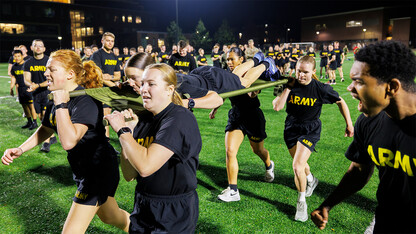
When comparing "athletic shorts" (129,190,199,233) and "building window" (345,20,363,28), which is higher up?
"building window" (345,20,363,28)

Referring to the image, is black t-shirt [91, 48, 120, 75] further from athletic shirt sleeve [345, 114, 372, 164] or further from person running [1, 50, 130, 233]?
athletic shirt sleeve [345, 114, 372, 164]

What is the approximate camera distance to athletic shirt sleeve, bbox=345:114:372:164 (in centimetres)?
206

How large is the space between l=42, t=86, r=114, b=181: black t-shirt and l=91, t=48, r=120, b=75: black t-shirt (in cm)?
564

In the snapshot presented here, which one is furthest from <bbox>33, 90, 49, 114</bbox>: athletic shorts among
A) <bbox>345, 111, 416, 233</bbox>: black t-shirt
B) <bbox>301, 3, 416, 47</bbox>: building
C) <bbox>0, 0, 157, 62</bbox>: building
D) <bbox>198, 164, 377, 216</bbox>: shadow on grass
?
<bbox>301, 3, 416, 47</bbox>: building

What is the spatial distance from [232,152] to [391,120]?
2801 millimetres

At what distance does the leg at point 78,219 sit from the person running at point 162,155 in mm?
654

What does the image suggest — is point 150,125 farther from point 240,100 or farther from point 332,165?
point 332,165

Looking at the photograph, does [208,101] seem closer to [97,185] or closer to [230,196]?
[97,185]

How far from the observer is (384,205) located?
75.0 inches

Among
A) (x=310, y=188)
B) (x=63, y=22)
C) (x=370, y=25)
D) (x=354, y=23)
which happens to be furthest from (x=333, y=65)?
(x=63, y=22)

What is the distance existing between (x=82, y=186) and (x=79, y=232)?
1.29ft

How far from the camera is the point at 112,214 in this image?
9.53 ft

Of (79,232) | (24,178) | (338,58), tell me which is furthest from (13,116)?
(338,58)

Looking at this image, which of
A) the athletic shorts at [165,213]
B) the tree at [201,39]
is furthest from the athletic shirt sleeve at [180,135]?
the tree at [201,39]
